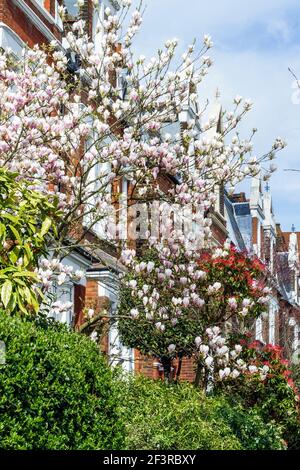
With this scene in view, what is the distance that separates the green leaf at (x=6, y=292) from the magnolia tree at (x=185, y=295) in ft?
17.3

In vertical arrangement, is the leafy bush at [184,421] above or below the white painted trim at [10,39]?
below

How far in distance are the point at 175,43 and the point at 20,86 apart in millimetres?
2414

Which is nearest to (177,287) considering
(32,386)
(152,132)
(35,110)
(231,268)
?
(231,268)

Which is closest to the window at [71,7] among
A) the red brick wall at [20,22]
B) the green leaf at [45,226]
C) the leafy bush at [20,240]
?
the red brick wall at [20,22]

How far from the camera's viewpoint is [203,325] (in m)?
17.7

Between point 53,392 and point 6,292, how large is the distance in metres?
1.35

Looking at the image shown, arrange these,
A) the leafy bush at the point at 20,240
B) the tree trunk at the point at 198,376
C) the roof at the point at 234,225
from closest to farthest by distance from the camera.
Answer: the leafy bush at the point at 20,240
the tree trunk at the point at 198,376
the roof at the point at 234,225

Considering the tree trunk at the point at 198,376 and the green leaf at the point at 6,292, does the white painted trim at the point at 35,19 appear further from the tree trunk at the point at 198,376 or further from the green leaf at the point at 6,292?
the green leaf at the point at 6,292

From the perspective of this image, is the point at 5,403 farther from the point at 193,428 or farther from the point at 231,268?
the point at 231,268

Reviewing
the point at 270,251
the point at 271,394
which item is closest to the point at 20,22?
the point at 271,394

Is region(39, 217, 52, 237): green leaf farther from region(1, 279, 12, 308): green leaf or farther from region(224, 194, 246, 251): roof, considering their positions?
region(224, 194, 246, 251): roof

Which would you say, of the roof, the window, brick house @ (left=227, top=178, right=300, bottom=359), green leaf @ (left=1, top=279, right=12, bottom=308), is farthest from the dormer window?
the roof

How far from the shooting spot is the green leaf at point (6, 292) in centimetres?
910

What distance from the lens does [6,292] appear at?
30.2ft
